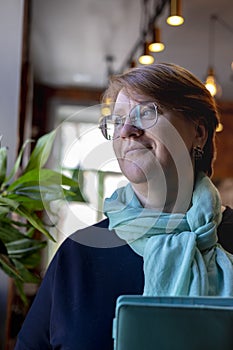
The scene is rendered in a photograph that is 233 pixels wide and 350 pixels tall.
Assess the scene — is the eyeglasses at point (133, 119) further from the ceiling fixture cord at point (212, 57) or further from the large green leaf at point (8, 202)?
the ceiling fixture cord at point (212, 57)

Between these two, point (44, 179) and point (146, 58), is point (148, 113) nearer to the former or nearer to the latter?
point (44, 179)

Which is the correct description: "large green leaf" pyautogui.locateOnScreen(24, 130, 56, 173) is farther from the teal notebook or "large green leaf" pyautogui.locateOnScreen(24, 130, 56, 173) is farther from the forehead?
the teal notebook

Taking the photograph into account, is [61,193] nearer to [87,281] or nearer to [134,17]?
[87,281]

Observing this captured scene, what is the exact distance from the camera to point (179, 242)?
0.73 m

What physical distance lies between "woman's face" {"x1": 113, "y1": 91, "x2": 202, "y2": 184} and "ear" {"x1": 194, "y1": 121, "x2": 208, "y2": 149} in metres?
0.03

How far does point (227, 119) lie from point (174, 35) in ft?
7.46

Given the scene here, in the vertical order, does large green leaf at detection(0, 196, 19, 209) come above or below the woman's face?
below

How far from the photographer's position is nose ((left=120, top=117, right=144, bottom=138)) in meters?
0.73

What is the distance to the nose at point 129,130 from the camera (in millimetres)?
732

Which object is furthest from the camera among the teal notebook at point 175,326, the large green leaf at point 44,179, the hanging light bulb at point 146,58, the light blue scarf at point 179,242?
the hanging light bulb at point 146,58

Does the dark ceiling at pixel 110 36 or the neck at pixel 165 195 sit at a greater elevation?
the dark ceiling at pixel 110 36

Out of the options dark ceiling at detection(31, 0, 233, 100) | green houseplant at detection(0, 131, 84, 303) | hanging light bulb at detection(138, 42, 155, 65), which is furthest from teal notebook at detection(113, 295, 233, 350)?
dark ceiling at detection(31, 0, 233, 100)

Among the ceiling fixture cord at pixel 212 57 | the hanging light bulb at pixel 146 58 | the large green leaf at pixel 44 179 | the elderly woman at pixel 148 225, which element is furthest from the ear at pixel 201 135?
the ceiling fixture cord at pixel 212 57

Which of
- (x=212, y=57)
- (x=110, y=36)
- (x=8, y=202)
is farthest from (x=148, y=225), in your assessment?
(x=212, y=57)
